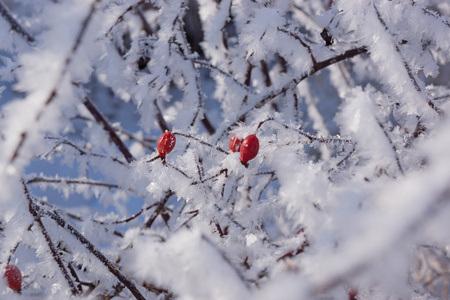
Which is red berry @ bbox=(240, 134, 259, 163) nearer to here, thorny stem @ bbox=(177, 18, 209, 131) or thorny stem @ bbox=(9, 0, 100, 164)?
thorny stem @ bbox=(9, 0, 100, 164)

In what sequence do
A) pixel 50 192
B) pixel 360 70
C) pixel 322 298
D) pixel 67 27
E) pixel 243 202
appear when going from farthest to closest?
pixel 360 70 → pixel 50 192 → pixel 243 202 → pixel 322 298 → pixel 67 27

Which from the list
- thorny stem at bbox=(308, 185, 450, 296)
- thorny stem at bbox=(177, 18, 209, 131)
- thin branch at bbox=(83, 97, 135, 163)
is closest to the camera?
thorny stem at bbox=(308, 185, 450, 296)

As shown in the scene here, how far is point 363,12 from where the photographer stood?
84cm

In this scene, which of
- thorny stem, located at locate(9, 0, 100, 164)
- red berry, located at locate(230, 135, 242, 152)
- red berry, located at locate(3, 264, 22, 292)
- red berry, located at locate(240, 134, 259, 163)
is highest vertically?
thorny stem, located at locate(9, 0, 100, 164)

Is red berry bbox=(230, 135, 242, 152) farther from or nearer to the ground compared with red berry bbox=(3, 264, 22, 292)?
farther from the ground

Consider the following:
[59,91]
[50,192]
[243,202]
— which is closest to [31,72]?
[59,91]

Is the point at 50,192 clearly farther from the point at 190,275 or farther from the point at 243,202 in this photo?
the point at 190,275

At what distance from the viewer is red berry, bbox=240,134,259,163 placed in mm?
812

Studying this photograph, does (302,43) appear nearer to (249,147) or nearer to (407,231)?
(249,147)

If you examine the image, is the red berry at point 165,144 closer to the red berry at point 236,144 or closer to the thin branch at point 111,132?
the red berry at point 236,144

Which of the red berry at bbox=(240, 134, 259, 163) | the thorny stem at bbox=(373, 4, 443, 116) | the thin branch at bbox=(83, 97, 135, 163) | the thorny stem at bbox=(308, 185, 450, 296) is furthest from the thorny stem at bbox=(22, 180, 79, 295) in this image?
the thin branch at bbox=(83, 97, 135, 163)

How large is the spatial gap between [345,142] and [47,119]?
2.13 ft

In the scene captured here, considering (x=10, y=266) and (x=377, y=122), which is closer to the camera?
(x=377, y=122)

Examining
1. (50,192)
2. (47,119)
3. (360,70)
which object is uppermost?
(47,119)
